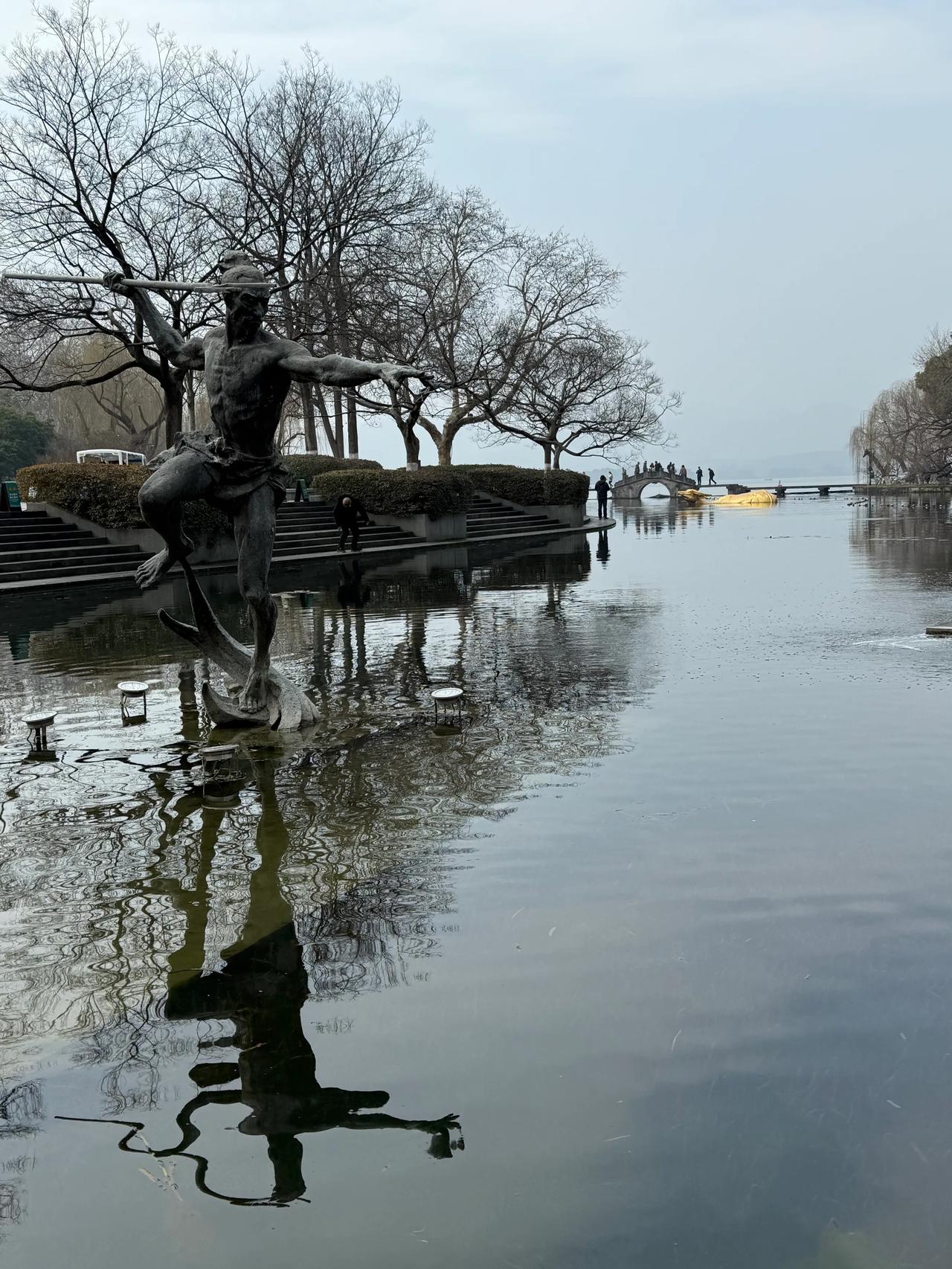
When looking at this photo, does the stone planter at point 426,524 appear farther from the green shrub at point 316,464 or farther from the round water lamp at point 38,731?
the round water lamp at point 38,731

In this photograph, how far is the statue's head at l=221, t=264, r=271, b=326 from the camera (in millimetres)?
6695

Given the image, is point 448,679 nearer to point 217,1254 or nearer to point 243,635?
point 243,635

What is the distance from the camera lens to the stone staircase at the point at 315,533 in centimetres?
2911

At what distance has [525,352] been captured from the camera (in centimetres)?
4988

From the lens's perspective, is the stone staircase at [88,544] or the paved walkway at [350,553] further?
the stone staircase at [88,544]

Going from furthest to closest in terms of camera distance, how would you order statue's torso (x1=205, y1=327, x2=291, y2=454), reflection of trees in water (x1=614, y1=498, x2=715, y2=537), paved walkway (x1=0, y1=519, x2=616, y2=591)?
reflection of trees in water (x1=614, y1=498, x2=715, y2=537) → paved walkway (x1=0, y1=519, x2=616, y2=591) → statue's torso (x1=205, y1=327, x2=291, y2=454)

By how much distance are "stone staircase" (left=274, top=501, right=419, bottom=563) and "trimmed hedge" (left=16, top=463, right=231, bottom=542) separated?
10.7ft

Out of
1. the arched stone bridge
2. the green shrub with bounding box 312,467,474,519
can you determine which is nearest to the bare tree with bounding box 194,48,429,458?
the green shrub with bounding box 312,467,474,519

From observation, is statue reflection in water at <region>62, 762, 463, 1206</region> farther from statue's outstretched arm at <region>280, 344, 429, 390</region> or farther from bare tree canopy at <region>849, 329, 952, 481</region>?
bare tree canopy at <region>849, 329, 952, 481</region>

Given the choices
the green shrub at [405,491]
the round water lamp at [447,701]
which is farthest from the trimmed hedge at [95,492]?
the round water lamp at [447,701]

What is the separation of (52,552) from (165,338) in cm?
1723

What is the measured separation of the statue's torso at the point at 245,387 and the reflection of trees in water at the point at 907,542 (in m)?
10.9

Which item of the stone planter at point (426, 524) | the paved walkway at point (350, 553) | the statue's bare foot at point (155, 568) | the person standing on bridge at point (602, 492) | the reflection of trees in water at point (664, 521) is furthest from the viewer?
the person standing on bridge at point (602, 492)

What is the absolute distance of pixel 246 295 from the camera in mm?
6703
